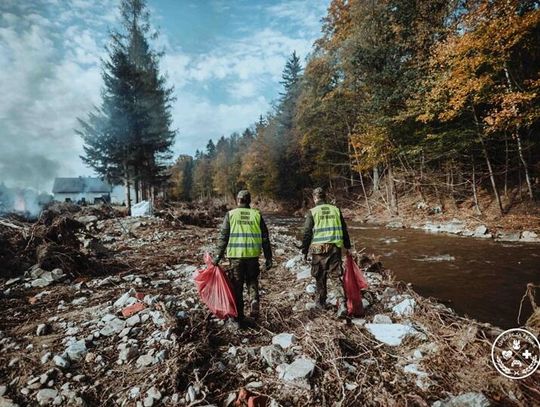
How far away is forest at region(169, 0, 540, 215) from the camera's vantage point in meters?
11.4

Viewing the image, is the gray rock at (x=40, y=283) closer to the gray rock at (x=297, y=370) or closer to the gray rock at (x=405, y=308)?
the gray rock at (x=297, y=370)

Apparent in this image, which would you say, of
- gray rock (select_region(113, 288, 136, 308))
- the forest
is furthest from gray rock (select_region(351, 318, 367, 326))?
the forest

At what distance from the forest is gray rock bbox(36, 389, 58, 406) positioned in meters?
14.6

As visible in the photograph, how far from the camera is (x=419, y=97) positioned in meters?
14.4

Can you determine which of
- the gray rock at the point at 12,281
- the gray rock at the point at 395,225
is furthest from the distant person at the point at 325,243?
the gray rock at the point at 395,225

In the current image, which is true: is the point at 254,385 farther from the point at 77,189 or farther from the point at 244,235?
the point at 77,189

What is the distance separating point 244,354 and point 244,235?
150 centimetres

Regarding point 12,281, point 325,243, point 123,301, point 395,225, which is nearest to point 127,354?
point 123,301

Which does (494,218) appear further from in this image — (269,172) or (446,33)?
(269,172)

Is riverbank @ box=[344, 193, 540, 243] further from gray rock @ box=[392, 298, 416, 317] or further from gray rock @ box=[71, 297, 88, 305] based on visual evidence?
gray rock @ box=[71, 297, 88, 305]

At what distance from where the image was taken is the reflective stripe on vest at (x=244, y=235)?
4051 millimetres

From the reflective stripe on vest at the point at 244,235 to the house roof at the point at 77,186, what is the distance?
2397 inches

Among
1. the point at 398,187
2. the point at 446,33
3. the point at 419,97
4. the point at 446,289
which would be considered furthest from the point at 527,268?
the point at 398,187

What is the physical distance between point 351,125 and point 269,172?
1282cm
